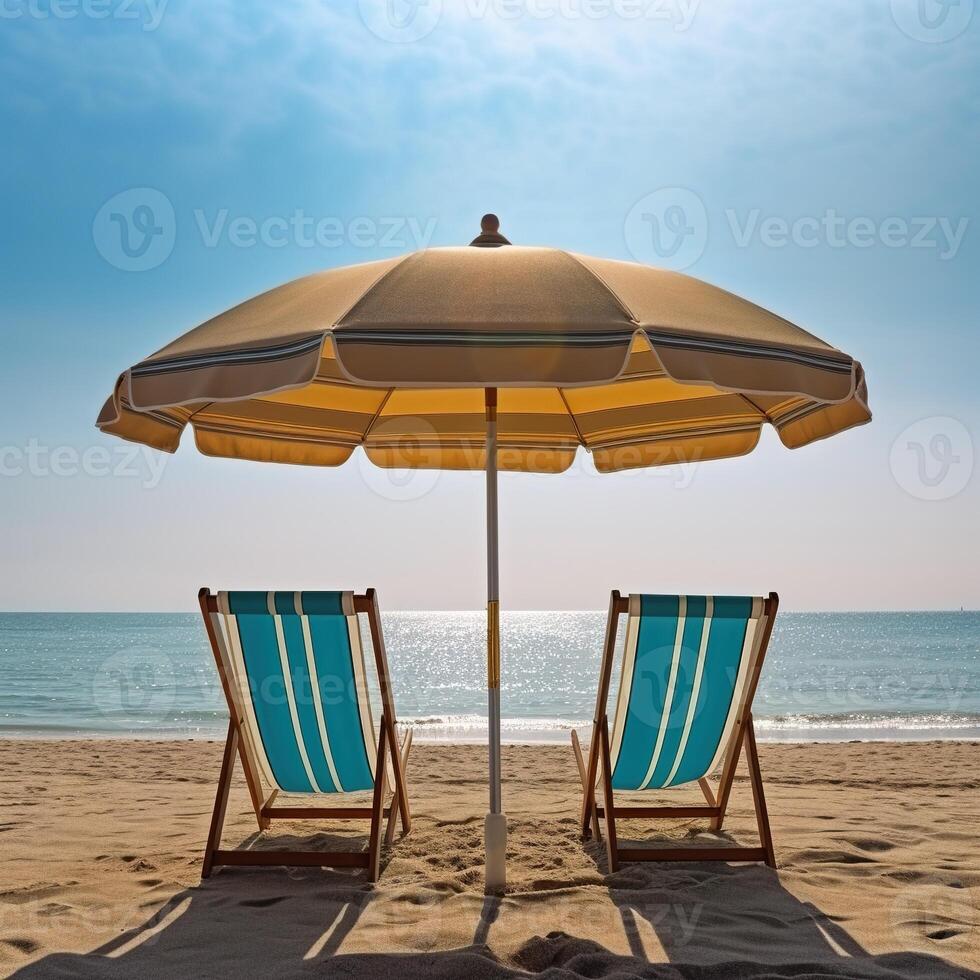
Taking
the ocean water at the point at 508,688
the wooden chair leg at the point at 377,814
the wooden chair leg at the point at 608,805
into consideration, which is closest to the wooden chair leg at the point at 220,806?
the wooden chair leg at the point at 377,814

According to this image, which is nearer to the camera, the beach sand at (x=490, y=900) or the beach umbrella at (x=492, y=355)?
the beach umbrella at (x=492, y=355)

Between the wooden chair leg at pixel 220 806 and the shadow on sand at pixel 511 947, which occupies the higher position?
the wooden chair leg at pixel 220 806

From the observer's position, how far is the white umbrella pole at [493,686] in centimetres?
295

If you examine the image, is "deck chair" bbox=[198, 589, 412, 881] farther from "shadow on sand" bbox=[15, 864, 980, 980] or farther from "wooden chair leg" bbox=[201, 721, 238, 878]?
"shadow on sand" bbox=[15, 864, 980, 980]

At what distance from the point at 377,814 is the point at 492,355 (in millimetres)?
1808

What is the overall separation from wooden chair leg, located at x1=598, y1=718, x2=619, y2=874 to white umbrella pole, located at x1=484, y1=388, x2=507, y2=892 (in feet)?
1.36

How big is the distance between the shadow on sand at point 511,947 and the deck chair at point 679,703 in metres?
0.35

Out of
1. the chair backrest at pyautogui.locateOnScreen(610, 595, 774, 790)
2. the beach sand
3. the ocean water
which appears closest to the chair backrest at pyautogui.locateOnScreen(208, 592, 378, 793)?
the beach sand

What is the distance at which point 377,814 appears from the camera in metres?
3.14

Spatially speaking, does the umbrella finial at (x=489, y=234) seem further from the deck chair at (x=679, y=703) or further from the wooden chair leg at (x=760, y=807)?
the wooden chair leg at (x=760, y=807)

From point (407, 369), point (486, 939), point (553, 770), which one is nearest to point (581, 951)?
point (486, 939)

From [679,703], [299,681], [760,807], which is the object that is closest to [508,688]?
[679,703]

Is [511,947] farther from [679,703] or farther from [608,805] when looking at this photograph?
[679,703]

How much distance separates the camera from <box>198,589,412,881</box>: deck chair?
10.2 feet
